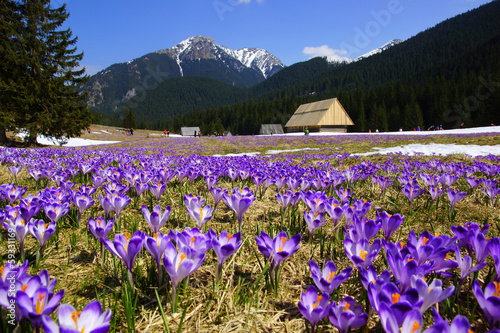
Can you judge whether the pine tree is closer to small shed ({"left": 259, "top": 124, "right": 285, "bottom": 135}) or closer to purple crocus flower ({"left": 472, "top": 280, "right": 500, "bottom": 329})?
purple crocus flower ({"left": 472, "top": 280, "right": 500, "bottom": 329})

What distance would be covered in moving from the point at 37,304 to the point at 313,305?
1.21 m

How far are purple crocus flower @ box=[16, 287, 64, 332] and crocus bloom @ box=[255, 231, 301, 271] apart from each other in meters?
0.96

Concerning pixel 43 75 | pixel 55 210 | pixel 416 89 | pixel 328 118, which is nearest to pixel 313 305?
pixel 55 210

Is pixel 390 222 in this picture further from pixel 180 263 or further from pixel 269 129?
pixel 269 129

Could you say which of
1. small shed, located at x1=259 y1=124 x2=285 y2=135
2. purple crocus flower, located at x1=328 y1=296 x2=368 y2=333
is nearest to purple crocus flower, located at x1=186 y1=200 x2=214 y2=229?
purple crocus flower, located at x1=328 y1=296 x2=368 y2=333

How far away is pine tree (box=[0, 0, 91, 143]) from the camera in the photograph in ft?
62.7

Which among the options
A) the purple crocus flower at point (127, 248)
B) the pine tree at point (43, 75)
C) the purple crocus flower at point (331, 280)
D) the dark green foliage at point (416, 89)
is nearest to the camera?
the purple crocus flower at point (331, 280)

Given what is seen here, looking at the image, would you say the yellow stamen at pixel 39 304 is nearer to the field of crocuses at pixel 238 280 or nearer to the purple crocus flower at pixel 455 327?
the field of crocuses at pixel 238 280

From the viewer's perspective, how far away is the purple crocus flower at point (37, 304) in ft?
2.97

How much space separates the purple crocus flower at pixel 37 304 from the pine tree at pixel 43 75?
23.5 m

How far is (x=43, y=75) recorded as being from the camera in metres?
20.5

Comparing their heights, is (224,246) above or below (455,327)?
above

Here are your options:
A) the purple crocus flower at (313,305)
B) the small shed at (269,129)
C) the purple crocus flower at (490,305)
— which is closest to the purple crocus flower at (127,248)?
the purple crocus flower at (313,305)

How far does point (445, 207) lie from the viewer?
335cm
